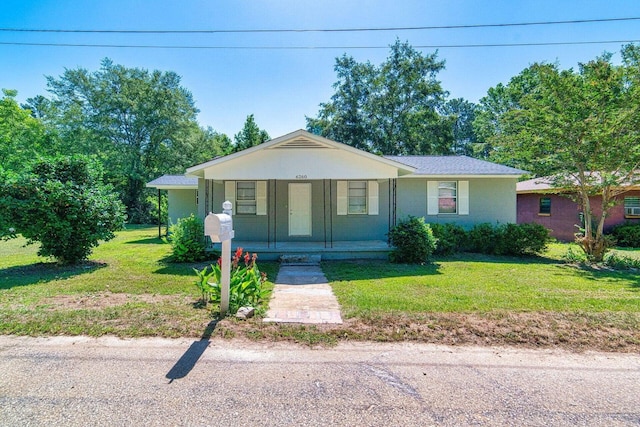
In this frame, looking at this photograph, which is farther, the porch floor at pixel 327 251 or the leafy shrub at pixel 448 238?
the leafy shrub at pixel 448 238

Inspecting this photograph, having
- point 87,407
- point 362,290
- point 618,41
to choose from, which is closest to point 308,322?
point 362,290

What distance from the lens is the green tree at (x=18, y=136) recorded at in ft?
83.7

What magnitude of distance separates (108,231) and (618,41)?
16.1 metres

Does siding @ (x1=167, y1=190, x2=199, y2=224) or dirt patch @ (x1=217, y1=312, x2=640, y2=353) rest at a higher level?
siding @ (x1=167, y1=190, x2=199, y2=224)

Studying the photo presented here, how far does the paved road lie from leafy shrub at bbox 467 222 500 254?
7.71 meters

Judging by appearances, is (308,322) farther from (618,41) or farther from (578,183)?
(618,41)

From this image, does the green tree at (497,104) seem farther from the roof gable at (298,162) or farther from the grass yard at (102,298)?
the grass yard at (102,298)

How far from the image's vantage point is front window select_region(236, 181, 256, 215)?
1172cm

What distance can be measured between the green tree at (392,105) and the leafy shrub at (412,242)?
21.5 m

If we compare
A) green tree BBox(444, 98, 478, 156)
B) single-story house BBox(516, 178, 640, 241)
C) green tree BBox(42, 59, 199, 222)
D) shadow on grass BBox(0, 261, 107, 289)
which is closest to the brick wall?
single-story house BBox(516, 178, 640, 241)

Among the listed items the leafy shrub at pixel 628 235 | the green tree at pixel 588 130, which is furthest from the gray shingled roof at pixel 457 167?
the leafy shrub at pixel 628 235

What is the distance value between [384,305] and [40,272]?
7988mm

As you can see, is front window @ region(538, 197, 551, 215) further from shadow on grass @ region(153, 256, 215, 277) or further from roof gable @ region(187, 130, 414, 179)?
shadow on grass @ region(153, 256, 215, 277)

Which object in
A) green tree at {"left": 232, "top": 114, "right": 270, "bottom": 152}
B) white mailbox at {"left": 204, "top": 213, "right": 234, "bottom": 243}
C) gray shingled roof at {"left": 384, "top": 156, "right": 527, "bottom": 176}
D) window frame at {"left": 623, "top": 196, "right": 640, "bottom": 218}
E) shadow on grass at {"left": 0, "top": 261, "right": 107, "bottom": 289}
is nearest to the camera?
white mailbox at {"left": 204, "top": 213, "right": 234, "bottom": 243}
